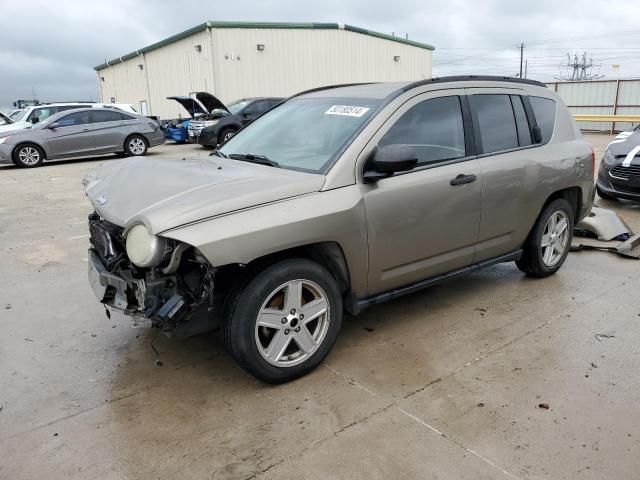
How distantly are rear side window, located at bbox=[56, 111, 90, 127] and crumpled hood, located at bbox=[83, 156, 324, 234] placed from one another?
38.7 feet

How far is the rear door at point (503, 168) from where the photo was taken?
4.06m

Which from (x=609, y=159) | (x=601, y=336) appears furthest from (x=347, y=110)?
(x=609, y=159)

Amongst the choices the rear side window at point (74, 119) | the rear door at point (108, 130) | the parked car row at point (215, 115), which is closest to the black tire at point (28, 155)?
the rear side window at point (74, 119)

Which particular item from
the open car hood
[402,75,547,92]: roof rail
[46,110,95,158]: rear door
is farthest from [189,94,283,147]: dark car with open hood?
[402,75,547,92]: roof rail

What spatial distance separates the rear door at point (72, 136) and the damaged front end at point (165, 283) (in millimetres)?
Answer: 12636

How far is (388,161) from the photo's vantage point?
3.23m

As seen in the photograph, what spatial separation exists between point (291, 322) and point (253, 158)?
4.27 feet

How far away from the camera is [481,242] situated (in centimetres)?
413

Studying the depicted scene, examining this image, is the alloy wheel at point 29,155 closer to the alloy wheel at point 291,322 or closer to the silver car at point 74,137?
the silver car at point 74,137

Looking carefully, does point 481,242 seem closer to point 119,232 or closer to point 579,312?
point 579,312

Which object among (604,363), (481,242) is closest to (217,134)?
(481,242)

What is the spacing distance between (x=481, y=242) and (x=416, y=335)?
92 centimetres

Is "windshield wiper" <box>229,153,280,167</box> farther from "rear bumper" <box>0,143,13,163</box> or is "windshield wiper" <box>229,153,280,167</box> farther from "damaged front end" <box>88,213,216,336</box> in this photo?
"rear bumper" <box>0,143,13,163</box>

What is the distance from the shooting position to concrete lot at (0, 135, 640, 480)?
2.52m
